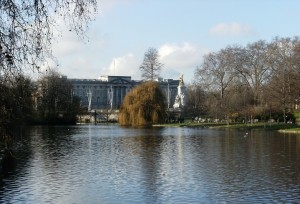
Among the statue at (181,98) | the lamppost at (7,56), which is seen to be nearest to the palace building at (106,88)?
the statue at (181,98)

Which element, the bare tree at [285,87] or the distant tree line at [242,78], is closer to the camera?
the bare tree at [285,87]

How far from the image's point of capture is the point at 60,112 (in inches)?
3465

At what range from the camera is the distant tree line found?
7456cm

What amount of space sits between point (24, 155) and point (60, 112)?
59571 mm

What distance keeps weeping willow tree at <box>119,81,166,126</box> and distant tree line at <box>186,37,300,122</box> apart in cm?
880

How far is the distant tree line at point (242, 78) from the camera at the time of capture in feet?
245

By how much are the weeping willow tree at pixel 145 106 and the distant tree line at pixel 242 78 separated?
28.9 ft

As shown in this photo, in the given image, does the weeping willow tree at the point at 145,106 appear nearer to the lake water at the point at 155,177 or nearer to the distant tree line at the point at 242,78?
the distant tree line at the point at 242,78

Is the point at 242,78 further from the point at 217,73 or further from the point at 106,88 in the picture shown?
the point at 106,88

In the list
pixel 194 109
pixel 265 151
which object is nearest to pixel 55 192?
pixel 265 151

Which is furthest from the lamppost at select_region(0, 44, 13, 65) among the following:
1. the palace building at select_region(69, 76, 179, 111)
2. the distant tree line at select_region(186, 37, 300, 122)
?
the palace building at select_region(69, 76, 179, 111)

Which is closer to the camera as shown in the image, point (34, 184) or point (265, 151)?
point (34, 184)

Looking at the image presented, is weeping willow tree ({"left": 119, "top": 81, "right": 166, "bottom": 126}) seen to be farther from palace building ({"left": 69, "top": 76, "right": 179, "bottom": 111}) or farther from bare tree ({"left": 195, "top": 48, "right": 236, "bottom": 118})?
palace building ({"left": 69, "top": 76, "right": 179, "bottom": 111})

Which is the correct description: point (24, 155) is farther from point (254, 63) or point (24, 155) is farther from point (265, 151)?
point (254, 63)
